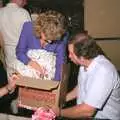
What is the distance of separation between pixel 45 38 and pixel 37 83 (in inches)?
19.3

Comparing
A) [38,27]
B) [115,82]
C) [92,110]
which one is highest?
[38,27]

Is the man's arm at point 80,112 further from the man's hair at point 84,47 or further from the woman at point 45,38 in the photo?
the woman at point 45,38

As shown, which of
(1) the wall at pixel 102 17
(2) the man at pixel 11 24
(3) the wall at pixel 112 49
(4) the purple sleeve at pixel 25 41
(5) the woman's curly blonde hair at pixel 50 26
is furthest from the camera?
(3) the wall at pixel 112 49

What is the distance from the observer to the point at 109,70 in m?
2.47

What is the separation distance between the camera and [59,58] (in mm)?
2904

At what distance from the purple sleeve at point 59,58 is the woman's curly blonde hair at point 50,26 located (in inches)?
5.0

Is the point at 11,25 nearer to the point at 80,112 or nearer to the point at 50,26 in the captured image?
the point at 50,26

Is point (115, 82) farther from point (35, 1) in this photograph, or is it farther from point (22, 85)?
point (35, 1)

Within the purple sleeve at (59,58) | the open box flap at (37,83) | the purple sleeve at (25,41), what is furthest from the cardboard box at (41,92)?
the purple sleeve at (25,41)

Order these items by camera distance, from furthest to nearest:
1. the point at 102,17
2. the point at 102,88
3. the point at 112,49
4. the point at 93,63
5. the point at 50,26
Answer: the point at 112,49 → the point at 102,17 → the point at 50,26 → the point at 93,63 → the point at 102,88

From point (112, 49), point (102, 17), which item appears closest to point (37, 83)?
point (102, 17)

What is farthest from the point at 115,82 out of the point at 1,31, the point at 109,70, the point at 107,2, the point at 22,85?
the point at 107,2

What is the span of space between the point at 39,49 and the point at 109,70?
2.16 ft

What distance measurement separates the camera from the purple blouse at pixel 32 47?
114 inches
